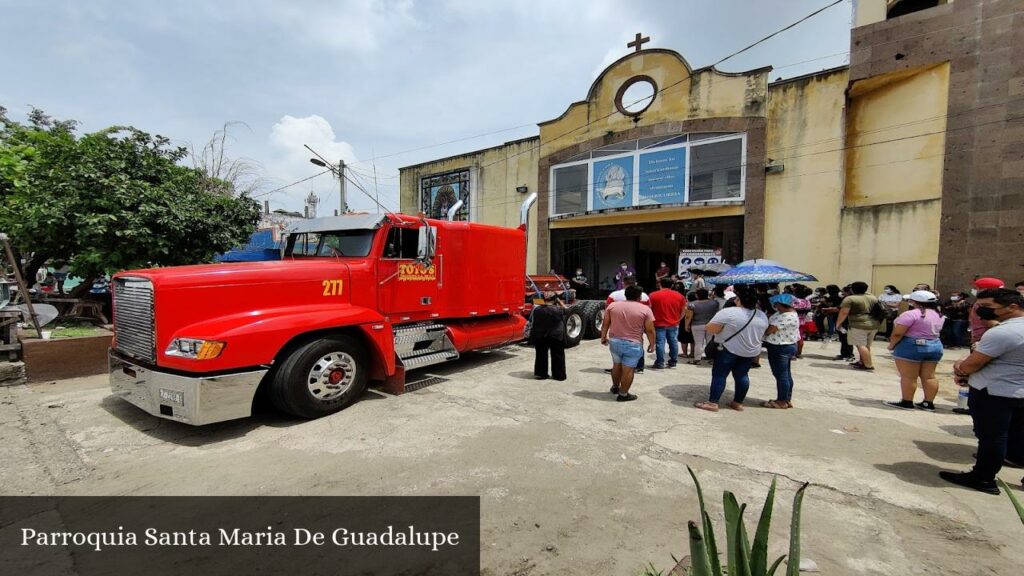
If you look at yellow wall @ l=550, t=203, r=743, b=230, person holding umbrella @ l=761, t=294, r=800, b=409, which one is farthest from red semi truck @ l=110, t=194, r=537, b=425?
yellow wall @ l=550, t=203, r=743, b=230

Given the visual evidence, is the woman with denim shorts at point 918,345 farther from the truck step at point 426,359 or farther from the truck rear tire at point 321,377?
the truck rear tire at point 321,377

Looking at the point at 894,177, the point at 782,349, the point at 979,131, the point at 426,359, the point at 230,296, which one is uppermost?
the point at 979,131

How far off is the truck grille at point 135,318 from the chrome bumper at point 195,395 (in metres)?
0.23

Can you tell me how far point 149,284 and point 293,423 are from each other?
6.48 ft

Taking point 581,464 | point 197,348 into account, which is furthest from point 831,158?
point 197,348

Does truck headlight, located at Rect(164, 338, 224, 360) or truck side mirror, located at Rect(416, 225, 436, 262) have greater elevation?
truck side mirror, located at Rect(416, 225, 436, 262)

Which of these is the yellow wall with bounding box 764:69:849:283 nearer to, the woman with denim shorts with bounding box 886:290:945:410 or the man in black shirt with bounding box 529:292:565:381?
the woman with denim shorts with bounding box 886:290:945:410

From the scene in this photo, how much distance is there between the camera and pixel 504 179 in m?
18.5

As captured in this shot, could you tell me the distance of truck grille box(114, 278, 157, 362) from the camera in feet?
14.5

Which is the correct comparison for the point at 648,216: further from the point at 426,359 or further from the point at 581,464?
the point at 581,464

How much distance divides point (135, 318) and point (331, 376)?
2032 millimetres

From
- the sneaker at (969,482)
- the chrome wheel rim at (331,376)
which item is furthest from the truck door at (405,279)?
the sneaker at (969,482)

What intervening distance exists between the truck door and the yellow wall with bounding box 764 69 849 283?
36.2 ft

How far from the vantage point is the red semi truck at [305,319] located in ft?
14.0
